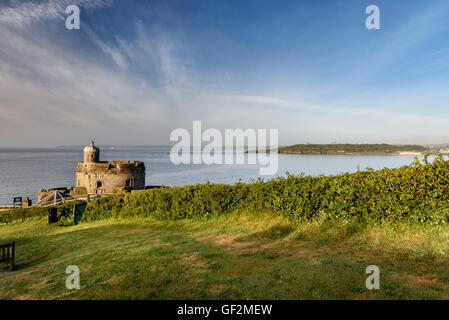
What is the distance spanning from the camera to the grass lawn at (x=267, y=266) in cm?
445

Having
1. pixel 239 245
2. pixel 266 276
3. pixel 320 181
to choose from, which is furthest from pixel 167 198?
pixel 266 276

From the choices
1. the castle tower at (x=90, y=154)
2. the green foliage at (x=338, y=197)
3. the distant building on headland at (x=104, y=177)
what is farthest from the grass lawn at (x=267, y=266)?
the castle tower at (x=90, y=154)

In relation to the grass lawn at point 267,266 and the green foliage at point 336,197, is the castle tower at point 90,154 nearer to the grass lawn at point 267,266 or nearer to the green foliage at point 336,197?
the green foliage at point 336,197

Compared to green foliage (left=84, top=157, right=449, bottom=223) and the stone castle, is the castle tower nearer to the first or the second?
the stone castle

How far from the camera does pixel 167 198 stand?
14.0 meters

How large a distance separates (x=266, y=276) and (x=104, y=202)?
56.0 feet

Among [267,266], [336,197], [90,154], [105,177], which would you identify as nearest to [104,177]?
[105,177]

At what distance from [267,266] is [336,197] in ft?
13.5

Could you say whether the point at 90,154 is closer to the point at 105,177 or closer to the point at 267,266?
the point at 105,177

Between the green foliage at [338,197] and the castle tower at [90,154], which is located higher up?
the castle tower at [90,154]

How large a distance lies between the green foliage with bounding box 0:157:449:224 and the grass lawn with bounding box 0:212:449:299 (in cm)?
46

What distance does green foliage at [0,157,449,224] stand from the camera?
263 inches

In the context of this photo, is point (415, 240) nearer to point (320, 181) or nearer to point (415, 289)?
point (415, 289)

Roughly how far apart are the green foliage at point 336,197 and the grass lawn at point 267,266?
462 millimetres
